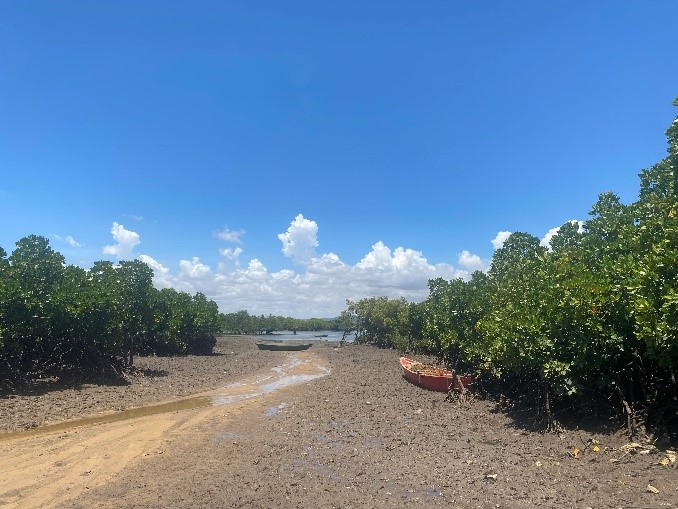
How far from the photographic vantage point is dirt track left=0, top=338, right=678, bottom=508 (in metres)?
9.49

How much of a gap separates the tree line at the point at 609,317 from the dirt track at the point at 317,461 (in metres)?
1.63

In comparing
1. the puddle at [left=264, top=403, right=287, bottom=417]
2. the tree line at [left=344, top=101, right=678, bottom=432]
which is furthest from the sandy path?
the tree line at [left=344, top=101, right=678, bottom=432]

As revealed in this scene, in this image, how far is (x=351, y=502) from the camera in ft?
31.4

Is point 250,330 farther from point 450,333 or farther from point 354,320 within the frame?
point 450,333

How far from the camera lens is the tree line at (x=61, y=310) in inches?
821

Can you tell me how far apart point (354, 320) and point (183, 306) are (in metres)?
42.4

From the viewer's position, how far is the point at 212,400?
77.2 feet

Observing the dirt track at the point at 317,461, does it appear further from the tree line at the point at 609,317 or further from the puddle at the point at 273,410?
the tree line at the point at 609,317

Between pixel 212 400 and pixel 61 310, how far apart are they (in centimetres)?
835

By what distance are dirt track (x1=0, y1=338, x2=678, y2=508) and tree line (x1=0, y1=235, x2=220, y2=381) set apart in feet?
Result: 11.4

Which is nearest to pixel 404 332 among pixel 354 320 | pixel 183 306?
pixel 354 320

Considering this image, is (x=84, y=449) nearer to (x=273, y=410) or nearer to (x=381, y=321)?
(x=273, y=410)

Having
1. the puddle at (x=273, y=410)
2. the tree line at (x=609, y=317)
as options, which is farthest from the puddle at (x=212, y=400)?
the tree line at (x=609, y=317)

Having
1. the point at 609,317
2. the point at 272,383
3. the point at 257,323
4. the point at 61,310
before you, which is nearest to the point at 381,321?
the point at 272,383
